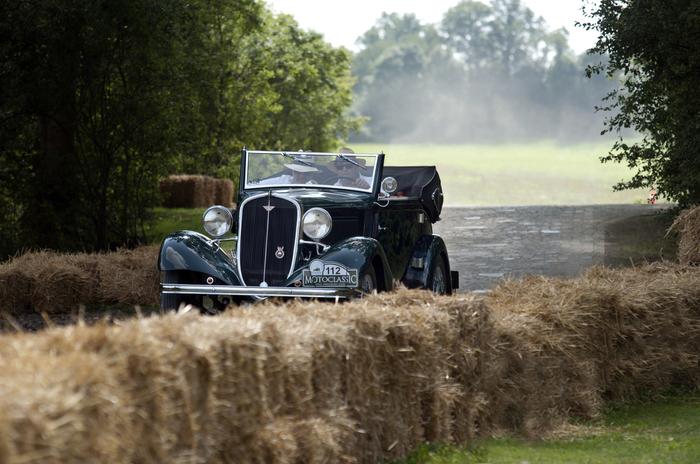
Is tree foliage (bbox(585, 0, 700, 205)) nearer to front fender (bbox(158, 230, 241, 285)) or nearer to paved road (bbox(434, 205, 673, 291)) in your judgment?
paved road (bbox(434, 205, 673, 291))

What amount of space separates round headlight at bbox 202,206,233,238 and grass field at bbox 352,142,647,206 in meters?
58.6

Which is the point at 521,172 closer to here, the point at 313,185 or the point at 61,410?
the point at 313,185

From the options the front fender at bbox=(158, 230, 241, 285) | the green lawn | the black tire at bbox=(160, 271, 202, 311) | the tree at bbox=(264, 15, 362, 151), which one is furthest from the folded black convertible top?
the tree at bbox=(264, 15, 362, 151)

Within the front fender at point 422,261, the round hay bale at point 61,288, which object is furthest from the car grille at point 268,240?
the round hay bale at point 61,288

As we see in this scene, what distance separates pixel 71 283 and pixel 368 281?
6648 millimetres

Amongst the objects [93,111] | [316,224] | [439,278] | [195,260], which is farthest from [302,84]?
[195,260]

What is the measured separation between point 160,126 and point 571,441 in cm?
1779

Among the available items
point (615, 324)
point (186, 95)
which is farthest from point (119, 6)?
point (615, 324)

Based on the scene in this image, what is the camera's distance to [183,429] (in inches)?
223

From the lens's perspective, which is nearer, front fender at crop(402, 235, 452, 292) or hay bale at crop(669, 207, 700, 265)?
front fender at crop(402, 235, 452, 292)

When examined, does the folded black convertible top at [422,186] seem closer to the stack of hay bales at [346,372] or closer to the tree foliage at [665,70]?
the stack of hay bales at [346,372]

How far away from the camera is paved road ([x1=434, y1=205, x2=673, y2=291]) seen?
907 inches

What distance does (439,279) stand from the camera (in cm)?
1420

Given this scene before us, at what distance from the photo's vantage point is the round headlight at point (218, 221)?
12602mm
